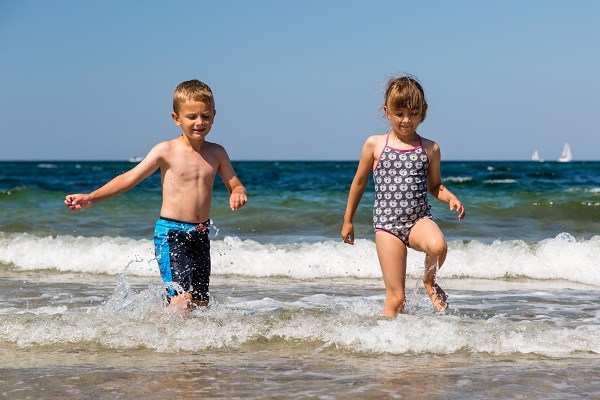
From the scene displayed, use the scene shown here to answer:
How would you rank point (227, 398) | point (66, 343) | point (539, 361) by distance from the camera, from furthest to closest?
point (66, 343) < point (539, 361) < point (227, 398)

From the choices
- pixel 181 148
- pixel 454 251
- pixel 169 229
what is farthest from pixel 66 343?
pixel 454 251

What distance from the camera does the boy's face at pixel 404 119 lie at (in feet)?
16.4

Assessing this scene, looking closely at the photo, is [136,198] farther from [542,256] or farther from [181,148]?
[181,148]

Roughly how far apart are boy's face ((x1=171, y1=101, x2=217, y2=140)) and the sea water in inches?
42.3

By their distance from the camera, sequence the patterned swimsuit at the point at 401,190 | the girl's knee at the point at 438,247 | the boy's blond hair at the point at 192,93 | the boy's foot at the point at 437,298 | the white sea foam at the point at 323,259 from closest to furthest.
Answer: the girl's knee at the point at 438,247, the boy's blond hair at the point at 192,93, the patterned swimsuit at the point at 401,190, the boy's foot at the point at 437,298, the white sea foam at the point at 323,259

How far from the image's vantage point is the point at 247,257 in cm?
933

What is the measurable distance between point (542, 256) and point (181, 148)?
5486 millimetres

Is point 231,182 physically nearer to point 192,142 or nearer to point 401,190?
point 192,142

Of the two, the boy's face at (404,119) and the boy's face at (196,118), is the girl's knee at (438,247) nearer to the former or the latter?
the boy's face at (404,119)

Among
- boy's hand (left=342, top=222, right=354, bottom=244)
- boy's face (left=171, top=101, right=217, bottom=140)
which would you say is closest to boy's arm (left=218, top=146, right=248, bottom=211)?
boy's face (left=171, top=101, right=217, bottom=140)

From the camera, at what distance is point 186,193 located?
5.03m

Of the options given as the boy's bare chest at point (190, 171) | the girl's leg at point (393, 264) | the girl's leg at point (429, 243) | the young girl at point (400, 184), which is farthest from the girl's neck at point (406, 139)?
the boy's bare chest at point (190, 171)

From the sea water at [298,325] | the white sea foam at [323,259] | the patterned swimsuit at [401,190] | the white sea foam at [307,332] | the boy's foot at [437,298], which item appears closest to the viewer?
the sea water at [298,325]

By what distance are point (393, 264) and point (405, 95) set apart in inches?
41.6
